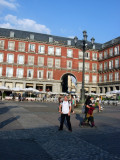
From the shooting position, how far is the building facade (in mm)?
39562

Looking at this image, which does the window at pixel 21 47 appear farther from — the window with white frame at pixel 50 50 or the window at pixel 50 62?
the window at pixel 50 62

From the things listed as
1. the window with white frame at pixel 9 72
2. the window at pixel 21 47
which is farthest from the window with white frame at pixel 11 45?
the window with white frame at pixel 9 72

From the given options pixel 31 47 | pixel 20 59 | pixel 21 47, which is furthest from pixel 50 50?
pixel 20 59

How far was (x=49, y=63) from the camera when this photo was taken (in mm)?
42281

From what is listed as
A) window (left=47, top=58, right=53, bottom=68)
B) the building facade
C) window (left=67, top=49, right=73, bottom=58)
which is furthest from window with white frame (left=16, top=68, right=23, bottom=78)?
window (left=67, top=49, right=73, bottom=58)

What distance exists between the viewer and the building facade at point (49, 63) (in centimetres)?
3956

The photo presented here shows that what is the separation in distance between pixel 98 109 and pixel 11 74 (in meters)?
28.5

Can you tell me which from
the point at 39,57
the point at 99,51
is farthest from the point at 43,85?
the point at 99,51

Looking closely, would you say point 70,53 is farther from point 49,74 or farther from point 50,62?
point 49,74

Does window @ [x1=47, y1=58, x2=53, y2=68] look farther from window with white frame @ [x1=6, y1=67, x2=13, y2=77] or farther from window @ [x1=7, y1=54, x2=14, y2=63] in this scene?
window with white frame @ [x1=6, y1=67, x2=13, y2=77]

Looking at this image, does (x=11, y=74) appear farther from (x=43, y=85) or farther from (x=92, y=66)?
(x=92, y=66)

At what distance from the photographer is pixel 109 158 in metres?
4.06

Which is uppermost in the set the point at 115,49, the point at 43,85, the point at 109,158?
the point at 115,49

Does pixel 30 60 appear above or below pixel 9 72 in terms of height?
above
